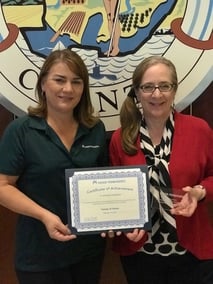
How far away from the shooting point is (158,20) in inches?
57.6

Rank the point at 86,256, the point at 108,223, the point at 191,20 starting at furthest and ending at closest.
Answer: the point at 191,20
the point at 86,256
the point at 108,223

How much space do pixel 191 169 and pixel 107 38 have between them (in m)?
0.56

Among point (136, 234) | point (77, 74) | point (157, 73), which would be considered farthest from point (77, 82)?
point (136, 234)

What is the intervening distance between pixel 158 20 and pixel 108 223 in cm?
73

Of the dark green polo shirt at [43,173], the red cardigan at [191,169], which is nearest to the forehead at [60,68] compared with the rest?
the dark green polo shirt at [43,173]

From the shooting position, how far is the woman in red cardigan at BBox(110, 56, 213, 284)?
1209mm

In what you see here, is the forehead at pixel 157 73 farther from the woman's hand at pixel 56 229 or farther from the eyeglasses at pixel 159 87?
the woman's hand at pixel 56 229

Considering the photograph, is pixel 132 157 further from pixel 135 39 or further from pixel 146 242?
pixel 135 39

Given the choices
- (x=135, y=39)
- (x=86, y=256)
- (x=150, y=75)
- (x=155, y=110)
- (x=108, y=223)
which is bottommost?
(x=86, y=256)

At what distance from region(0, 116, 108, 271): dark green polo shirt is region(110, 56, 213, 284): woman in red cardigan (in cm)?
11

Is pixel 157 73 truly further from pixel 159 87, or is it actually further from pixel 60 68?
pixel 60 68

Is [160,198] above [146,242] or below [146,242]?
above

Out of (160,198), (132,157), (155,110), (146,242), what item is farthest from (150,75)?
(146,242)

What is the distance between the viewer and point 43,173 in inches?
47.0
